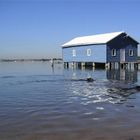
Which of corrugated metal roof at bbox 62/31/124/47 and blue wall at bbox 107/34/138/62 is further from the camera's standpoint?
corrugated metal roof at bbox 62/31/124/47

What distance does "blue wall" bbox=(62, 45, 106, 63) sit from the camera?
5034cm

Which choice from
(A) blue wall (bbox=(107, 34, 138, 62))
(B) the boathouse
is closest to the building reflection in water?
(B) the boathouse

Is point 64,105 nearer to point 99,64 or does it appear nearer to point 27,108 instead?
point 27,108

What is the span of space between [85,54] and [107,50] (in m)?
5.57

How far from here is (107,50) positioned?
162 feet

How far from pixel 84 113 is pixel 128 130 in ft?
9.25

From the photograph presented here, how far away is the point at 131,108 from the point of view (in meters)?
13.3

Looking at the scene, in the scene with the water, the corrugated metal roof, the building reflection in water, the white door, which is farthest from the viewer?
the white door

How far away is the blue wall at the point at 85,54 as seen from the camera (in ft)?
165

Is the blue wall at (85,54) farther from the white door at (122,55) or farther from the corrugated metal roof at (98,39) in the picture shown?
the white door at (122,55)

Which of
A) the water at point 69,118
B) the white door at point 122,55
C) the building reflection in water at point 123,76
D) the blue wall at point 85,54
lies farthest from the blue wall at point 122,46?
the water at point 69,118

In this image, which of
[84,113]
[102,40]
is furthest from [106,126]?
[102,40]

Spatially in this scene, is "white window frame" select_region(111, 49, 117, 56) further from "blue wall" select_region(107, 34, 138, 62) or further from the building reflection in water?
the building reflection in water

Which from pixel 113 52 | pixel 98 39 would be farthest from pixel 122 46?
pixel 98 39
